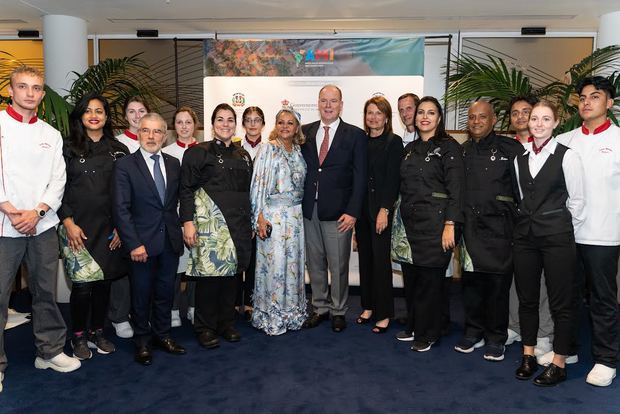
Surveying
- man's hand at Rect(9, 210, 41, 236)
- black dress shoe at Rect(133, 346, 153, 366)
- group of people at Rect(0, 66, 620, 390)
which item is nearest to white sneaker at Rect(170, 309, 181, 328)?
group of people at Rect(0, 66, 620, 390)

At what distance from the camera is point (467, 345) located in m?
3.56

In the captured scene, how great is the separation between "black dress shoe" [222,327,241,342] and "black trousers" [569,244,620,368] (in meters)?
2.14

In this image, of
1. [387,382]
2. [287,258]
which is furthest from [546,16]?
[387,382]

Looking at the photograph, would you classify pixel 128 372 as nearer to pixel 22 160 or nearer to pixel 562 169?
pixel 22 160

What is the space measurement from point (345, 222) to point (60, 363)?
2.04m

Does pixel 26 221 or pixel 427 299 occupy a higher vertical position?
pixel 26 221

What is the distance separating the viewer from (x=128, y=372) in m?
3.17

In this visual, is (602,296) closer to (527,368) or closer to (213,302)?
(527,368)

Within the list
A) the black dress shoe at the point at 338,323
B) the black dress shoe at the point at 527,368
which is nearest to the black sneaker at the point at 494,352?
the black dress shoe at the point at 527,368

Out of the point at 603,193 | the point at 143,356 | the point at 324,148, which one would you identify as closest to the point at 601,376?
the point at 603,193

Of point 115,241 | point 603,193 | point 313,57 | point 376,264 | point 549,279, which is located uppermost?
point 313,57

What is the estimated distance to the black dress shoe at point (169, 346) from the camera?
3455 millimetres

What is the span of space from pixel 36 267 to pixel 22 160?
2.08 ft

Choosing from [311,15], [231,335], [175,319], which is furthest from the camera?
[311,15]
